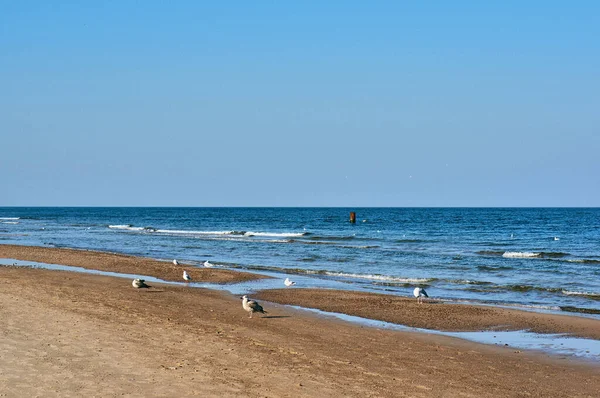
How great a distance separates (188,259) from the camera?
120 feet

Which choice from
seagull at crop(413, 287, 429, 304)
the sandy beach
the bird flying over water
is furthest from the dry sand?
seagull at crop(413, 287, 429, 304)

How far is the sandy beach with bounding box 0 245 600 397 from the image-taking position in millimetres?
9570

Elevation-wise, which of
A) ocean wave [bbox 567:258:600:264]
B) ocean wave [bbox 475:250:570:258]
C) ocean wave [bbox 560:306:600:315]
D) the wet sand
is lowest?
ocean wave [bbox 560:306:600:315]

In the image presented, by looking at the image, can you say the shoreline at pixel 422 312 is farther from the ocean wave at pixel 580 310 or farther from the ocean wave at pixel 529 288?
the ocean wave at pixel 529 288

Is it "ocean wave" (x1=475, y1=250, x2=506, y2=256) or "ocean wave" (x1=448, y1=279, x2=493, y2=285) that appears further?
"ocean wave" (x1=475, y1=250, x2=506, y2=256)

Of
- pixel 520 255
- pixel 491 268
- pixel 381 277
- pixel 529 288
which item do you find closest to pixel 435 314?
pixel 529 288

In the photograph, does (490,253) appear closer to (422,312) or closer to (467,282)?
(467,282)

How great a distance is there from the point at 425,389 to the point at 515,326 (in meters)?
7.15

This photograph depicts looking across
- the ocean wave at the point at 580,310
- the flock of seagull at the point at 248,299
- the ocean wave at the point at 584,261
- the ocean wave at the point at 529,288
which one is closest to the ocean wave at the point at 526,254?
the ocean wave at the point at 584,261

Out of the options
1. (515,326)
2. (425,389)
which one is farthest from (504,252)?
(425,389)

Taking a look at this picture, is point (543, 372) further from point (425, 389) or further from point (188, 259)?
point (188, 259)

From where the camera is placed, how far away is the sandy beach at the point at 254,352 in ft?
31.4

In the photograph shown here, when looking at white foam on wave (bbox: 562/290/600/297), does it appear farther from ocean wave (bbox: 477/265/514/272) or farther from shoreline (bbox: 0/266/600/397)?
shoreline (bbox: 0/266/600/397)

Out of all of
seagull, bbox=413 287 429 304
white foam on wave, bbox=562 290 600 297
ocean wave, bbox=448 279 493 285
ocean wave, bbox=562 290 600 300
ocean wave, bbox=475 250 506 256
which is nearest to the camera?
seagull, bbox=413 287 429 304
